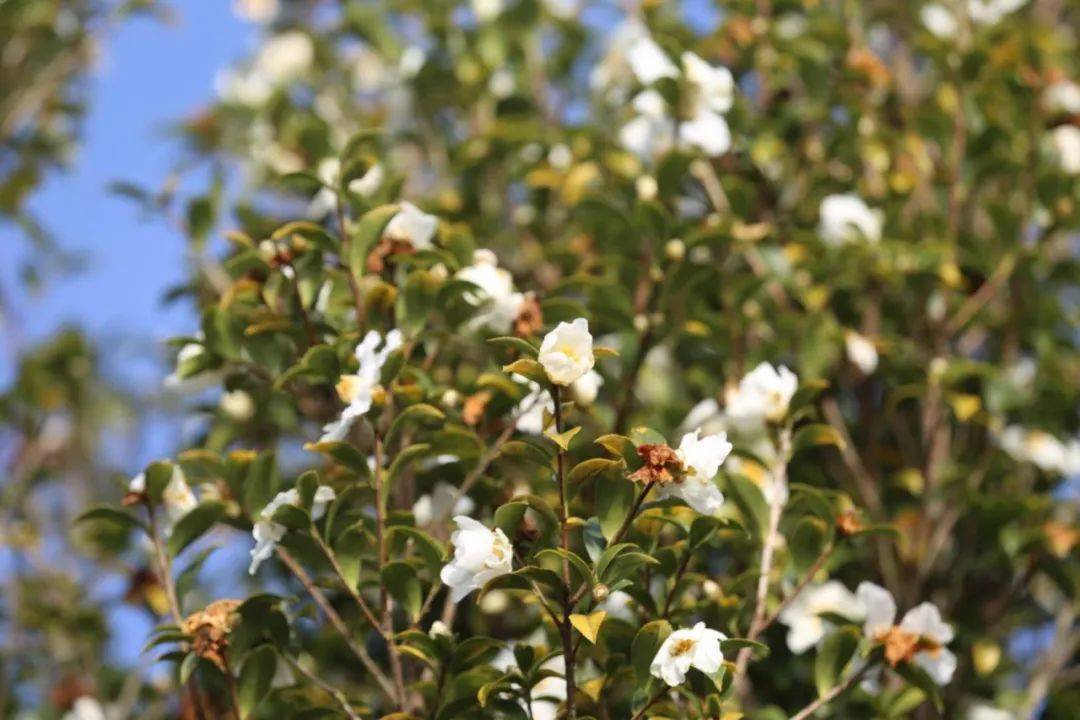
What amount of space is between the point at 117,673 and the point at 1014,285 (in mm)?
1683

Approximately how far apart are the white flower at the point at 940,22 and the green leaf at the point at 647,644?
1.63m

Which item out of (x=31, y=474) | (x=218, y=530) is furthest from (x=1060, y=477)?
(x=31, y=474)

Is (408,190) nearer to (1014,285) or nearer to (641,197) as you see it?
(641,197)

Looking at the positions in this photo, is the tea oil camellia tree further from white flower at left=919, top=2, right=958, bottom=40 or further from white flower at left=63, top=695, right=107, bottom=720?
white flower at left=63, top=695, right=107, bottom=720

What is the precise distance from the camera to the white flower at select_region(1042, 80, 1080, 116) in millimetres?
2547

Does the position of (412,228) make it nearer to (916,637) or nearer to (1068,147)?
(916,637)

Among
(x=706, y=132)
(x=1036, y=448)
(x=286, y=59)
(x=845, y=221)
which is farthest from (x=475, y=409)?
(x=286, y=59)

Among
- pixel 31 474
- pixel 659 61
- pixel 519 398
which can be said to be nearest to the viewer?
pixel 519 398

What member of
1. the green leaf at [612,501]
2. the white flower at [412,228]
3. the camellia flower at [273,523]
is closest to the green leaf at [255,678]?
the camellia flower at [273,523]

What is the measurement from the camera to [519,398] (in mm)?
1766

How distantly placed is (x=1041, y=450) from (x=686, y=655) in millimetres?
1049

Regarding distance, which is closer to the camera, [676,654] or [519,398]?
[676,654]

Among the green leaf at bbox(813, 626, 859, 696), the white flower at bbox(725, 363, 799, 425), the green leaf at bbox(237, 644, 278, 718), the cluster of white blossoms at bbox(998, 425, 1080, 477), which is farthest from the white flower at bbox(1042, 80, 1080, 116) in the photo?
the green leaf at bbox(237, 644, 278, 718)

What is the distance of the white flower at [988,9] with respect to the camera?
2.69m
